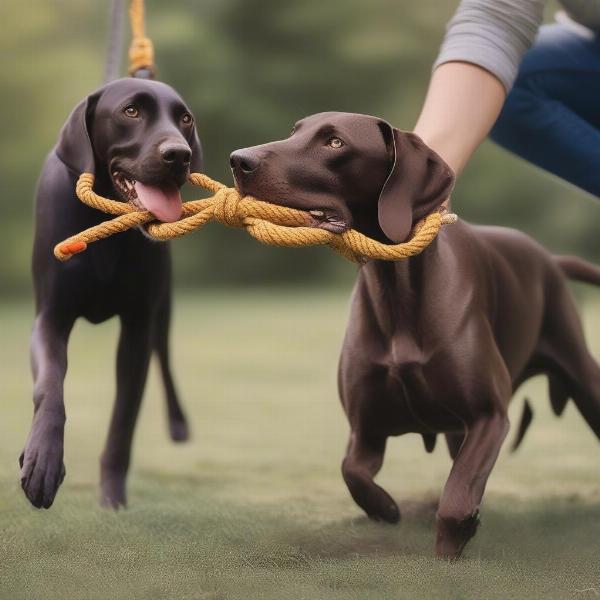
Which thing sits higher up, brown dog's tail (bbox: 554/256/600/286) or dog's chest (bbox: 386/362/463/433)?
dog's chest (bbox: 386/362/463/433)

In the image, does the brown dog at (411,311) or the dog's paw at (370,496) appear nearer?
the brown dog at (411,311)

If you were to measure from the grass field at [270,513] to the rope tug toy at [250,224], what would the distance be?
1.94 feet

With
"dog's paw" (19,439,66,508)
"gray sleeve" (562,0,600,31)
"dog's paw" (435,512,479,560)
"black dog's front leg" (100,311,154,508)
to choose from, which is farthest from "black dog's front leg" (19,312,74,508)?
"gray sleeve" (562,0,600,31)

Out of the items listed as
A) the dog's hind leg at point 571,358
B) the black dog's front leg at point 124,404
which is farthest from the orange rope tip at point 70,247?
the dog's hind leg at point 571,358

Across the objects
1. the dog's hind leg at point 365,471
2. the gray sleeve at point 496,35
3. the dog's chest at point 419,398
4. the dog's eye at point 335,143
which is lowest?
the dog's hind leg at point 365,471

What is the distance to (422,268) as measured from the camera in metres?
2.47

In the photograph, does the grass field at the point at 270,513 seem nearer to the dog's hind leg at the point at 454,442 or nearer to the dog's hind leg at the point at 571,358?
the dog's hind leg at the point at 454,442

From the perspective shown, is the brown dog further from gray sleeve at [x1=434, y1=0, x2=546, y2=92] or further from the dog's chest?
gray sleeve at [x1=434, y1=0, x2=546, y2=92]

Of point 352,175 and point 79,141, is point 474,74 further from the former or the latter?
point 79,141

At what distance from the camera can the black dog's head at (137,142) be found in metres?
2.40

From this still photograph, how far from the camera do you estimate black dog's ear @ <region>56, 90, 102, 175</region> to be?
256 centimetres

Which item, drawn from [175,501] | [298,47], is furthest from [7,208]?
[175,501]

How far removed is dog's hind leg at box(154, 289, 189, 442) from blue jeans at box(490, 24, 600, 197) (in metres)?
1.07

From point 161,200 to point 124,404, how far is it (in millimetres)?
802
